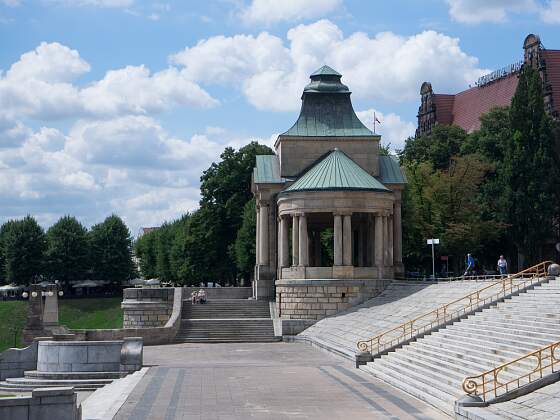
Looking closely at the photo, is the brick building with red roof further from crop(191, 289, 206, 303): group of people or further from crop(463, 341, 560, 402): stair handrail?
crop(463, 341, 560, 402): stair handrail

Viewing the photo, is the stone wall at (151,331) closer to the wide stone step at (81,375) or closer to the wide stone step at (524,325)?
the wide stone step at (81,375)

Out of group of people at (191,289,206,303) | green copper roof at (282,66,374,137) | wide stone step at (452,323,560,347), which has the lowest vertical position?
wide stone step at (452,323,560,347)

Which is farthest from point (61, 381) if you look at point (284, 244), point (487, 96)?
point (487, 96)

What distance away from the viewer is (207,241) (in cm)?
7631

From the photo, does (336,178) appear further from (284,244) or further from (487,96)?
(487,96)

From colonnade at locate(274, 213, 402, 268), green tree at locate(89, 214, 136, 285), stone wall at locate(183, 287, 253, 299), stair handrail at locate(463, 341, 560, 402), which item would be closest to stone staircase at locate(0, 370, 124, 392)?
stair handrail at locate(463, 341, 560, 402)

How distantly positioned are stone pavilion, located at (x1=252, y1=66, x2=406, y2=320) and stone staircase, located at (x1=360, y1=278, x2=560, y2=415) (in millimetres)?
16516

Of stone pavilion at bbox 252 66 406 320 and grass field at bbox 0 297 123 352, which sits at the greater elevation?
stone pavilion at bbox 252 66 406 320

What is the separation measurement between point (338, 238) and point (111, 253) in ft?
216

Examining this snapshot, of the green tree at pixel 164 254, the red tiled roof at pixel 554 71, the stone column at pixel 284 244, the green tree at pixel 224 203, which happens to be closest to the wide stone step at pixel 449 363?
the stone column at pixel 284 244

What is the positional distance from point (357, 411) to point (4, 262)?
311 feet

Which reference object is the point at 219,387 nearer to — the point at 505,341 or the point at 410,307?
the point at 505,341

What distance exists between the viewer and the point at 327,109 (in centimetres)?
5400

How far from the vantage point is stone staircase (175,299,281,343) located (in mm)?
45500
